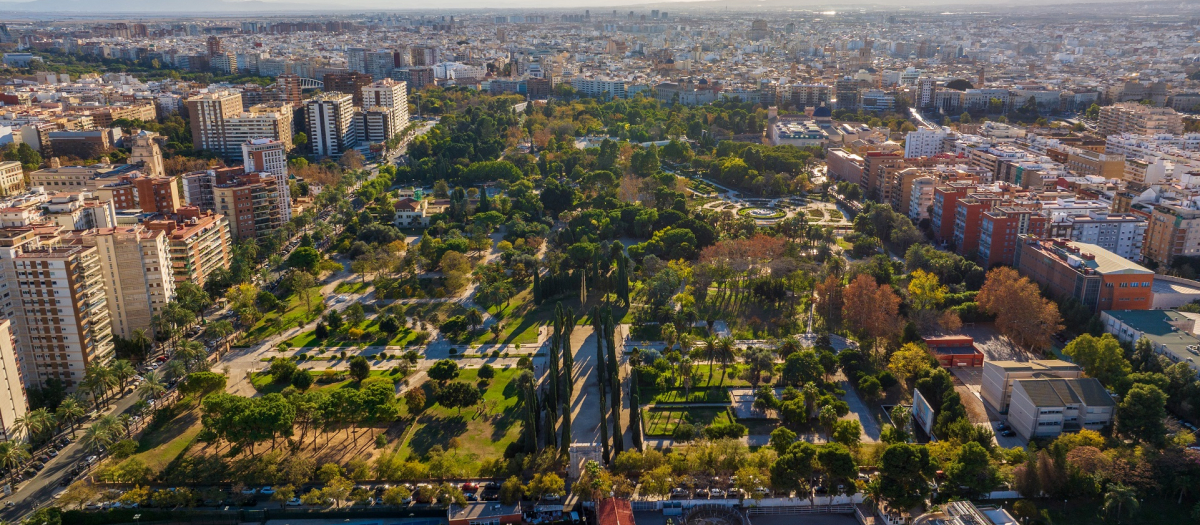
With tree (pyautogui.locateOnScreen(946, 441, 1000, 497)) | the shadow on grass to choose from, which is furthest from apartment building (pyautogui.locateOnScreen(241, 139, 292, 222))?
tree (pyautogui.locateOnScreen(946, 441, 1000, 497))

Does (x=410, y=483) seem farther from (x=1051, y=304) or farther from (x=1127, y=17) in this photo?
(x=1127, y=17)

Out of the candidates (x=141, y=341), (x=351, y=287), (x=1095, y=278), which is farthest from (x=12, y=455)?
(x=1095, y=278)

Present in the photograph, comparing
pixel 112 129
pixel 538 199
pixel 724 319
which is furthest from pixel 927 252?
pixel 112 129

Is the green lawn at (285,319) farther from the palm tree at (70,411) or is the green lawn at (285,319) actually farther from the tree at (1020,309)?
the tree at (1020,309)

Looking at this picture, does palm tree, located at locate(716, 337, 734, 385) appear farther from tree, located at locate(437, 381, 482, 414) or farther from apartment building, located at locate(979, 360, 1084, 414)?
tree, located at locate(437, 381, 482, 414)

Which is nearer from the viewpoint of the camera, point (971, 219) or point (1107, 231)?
point (1107, 231)

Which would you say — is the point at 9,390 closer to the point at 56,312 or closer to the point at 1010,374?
the point at 56,312

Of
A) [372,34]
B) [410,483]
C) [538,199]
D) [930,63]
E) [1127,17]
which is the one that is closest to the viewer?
[410,483]
